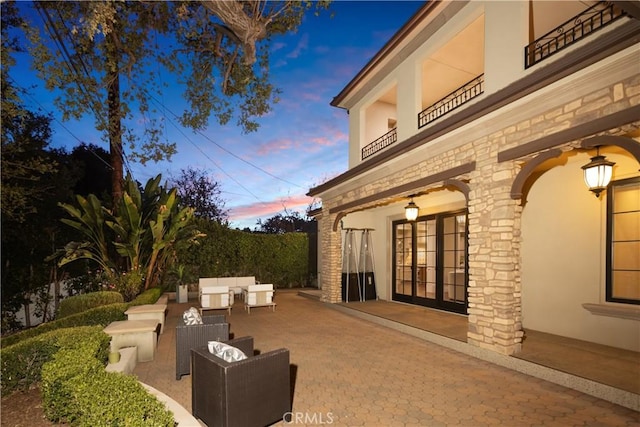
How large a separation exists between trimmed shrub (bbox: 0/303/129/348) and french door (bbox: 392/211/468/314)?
25.2 feet

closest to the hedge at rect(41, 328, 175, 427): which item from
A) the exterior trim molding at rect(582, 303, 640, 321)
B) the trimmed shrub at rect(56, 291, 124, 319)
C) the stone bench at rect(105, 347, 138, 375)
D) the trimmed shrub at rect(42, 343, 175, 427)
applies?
the trimmed shrub at rect(42, 343, 175, 427)

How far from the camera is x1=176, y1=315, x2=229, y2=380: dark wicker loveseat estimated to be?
4816 mm

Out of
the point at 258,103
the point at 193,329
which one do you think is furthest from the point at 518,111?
the point at 193,329

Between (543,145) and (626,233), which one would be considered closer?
(543,145)

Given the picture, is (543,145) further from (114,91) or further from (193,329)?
(114,91)

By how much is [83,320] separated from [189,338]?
2620 millimetres

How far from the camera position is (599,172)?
15.5 feet

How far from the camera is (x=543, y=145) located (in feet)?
15.6

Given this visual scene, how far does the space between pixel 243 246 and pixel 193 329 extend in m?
9.91

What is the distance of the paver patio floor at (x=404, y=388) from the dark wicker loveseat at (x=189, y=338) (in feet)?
0.70

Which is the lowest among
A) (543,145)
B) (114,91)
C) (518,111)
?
(543,145)

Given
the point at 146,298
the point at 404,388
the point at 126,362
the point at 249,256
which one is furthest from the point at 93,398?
the point at 249,256

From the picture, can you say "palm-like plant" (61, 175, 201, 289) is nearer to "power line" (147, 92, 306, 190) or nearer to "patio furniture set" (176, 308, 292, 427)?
"power line" (147, 92, 306, 190)

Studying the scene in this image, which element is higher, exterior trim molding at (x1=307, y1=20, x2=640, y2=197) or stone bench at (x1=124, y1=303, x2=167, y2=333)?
exterior trim molding at (x1=307, y1=20, x2=640, y2=197)
